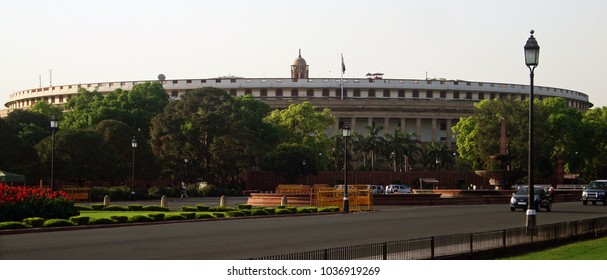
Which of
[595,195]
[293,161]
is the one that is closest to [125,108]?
[293,161]

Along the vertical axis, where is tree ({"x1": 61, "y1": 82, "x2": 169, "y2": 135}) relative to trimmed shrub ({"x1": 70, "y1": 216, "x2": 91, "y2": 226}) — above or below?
above

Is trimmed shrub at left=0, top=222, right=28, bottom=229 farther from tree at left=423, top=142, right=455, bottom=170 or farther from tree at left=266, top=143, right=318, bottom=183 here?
tree at left=423, top=142, right=455, bottom=170

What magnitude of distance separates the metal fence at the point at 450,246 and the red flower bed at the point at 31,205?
20.5 meters

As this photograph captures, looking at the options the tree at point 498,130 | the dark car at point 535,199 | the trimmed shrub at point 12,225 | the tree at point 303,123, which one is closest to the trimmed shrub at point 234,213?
the trimmed shrub at point 12,225

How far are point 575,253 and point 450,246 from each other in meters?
4.05

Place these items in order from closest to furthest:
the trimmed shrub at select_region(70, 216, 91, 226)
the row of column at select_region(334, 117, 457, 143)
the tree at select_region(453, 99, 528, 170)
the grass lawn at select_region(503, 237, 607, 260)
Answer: the grass lawn at select_region(503, 237, 607, 260) → the trimmed shrub at select_region(70, 216, 91, 226) → the tree at select_region(453, 99, 528, 170) → the row of column at select_region(334, 117, 457, 143)

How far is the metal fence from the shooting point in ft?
70.8

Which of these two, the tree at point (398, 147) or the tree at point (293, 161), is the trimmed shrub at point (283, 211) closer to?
the tree at point (293, 161)

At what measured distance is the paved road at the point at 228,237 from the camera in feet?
85.9

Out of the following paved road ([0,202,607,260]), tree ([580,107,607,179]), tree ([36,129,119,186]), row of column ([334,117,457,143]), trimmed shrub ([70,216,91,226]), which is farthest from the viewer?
row of column ([334,117,457,143])

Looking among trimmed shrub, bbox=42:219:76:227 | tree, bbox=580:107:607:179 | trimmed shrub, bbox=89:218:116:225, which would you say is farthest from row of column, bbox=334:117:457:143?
trimmed shrub, bbox=42:219:76:227

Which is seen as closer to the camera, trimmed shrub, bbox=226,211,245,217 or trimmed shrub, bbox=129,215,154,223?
trimmed shrub, bbox=129,215,154,223

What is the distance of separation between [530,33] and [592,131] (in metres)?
89.1

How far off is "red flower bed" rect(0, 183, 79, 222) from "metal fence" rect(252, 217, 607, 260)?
20452mm
